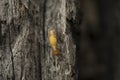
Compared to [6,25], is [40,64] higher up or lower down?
lower down

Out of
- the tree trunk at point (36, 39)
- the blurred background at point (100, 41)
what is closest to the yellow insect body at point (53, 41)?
the tree trunk at point (36, 39)

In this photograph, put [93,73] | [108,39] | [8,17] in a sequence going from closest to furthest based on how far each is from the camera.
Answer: [8,17] → [108,39] → [93,73]

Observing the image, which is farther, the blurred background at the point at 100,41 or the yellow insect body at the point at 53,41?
the blurred background at the point at 100,41

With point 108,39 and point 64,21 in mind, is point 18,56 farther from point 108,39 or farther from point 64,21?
point 108,39

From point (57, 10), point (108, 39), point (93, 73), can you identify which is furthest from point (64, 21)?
point (93, 73)

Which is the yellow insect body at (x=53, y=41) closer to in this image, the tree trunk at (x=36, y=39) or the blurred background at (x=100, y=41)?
the tree trunk at (x=36, y=39)

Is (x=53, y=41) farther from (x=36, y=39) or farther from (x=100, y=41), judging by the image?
(x=100, y=41)

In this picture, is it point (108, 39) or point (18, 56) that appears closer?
point (18, 56)

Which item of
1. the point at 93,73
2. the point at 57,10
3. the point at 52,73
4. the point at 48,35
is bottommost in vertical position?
the point at 93,73
